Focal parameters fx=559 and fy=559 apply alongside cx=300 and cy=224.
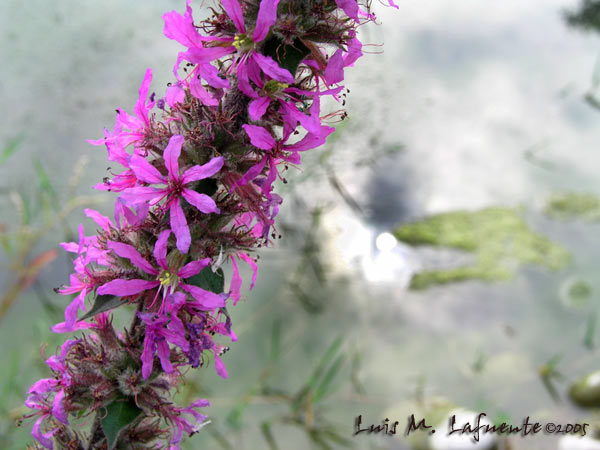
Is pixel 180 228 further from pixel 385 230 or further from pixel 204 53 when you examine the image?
pixel 385 230

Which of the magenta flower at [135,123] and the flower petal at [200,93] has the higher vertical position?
the flower petal at [200,93]

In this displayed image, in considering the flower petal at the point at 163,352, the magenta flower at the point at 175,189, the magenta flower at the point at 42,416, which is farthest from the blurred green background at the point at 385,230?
the magenta flower at the point at 175,189

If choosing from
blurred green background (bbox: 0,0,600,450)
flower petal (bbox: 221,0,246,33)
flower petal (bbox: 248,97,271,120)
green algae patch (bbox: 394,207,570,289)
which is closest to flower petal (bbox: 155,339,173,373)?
flower petal (bbox: 248,97,271,120)

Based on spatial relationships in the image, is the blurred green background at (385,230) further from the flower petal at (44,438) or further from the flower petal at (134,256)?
the flower petal at (134,256)

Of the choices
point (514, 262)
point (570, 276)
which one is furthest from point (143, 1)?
point (570, 276)

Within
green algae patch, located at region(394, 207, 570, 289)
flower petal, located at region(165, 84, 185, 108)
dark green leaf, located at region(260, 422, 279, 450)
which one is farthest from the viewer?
green algae patch, located at region(394, 207, 570, 289)

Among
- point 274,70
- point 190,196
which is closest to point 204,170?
point 190,196

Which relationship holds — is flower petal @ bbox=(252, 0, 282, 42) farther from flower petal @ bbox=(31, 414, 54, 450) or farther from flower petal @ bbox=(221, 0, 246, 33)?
flower petal @ bbox=(31, 414, 54, 450)
